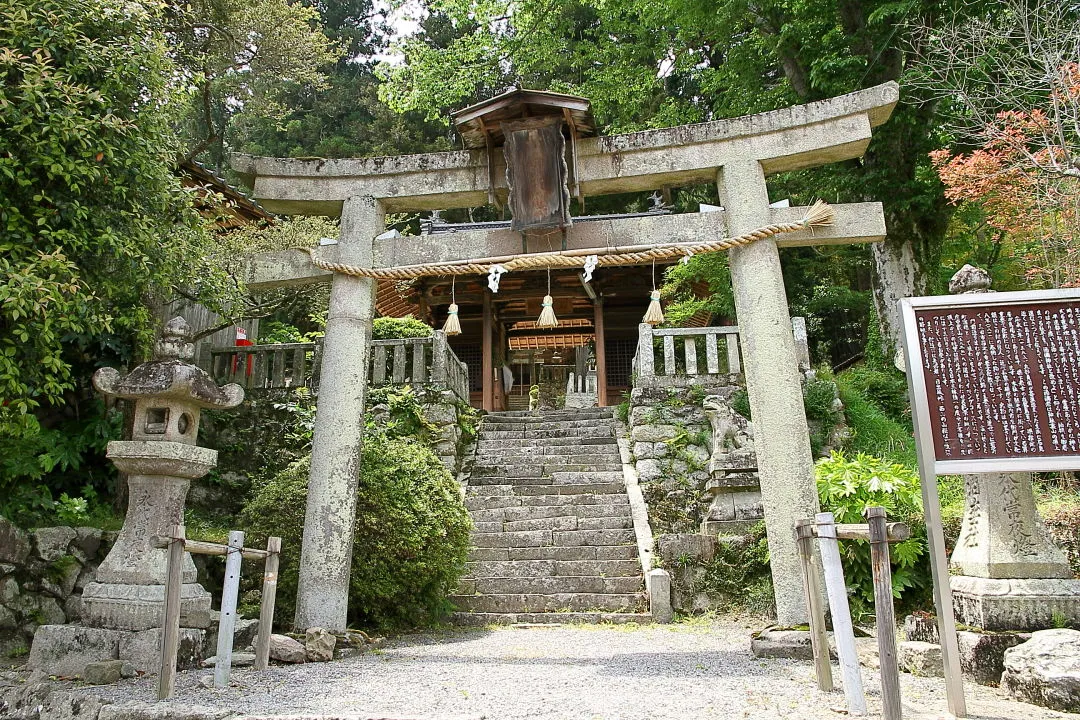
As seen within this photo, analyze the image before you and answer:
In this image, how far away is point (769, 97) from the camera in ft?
46.1

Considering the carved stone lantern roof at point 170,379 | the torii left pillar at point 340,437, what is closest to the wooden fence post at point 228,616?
the carved stone lantern roof at point 170,379

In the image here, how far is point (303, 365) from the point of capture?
39.6ft

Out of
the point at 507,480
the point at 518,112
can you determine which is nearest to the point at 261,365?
the point at 507,480

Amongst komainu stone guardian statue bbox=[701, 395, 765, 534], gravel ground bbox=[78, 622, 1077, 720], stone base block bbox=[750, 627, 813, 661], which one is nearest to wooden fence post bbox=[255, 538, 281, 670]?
gravel ground bbox=[78, 622, 1077, 720]

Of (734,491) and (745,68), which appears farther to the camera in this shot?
(745,68)

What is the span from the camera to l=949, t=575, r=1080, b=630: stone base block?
4.78 meters

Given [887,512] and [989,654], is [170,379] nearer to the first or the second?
[989,654]

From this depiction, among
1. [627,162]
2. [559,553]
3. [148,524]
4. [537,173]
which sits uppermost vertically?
[627,162]

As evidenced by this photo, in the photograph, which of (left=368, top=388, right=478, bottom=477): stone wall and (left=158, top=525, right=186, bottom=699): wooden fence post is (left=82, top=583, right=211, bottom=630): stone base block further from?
(left=368, top=388, right=478, bottom=477): stone wall

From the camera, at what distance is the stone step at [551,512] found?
10.2 meters

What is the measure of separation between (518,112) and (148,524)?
495 centimetres

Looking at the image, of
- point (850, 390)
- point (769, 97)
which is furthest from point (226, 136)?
point (850, 390)

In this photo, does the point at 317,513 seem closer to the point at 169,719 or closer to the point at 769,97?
the point at 169,719

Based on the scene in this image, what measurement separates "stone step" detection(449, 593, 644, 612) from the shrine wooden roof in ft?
17.2
